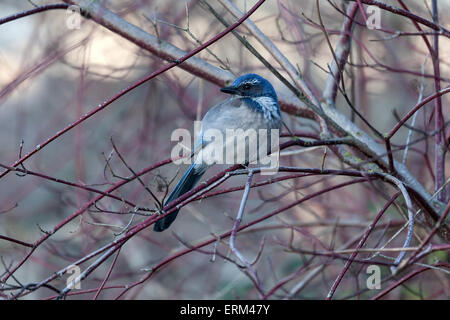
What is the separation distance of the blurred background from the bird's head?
0.14 metres

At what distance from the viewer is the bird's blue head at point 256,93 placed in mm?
3186

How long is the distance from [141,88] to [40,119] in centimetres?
313

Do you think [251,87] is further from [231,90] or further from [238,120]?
[238,120]

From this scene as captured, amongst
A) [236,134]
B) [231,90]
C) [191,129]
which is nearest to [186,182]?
[236,134]

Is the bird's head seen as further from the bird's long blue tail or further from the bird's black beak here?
the bird's long blue tail

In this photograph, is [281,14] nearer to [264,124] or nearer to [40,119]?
[264,124]

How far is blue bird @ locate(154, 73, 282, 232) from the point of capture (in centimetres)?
309

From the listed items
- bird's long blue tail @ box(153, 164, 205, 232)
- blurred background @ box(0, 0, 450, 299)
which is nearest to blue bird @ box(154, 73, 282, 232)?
bird's long blue tail @ box(153, 164, 205, 232)

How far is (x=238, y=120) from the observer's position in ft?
10.2

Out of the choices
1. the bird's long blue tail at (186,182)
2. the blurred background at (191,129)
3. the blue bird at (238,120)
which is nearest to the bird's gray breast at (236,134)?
the blue bird at (238,120)

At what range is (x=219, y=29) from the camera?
4.48 meters

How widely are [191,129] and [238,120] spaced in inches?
57.3

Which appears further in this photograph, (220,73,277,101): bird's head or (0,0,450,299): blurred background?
(0,0,450,299): blurred background
